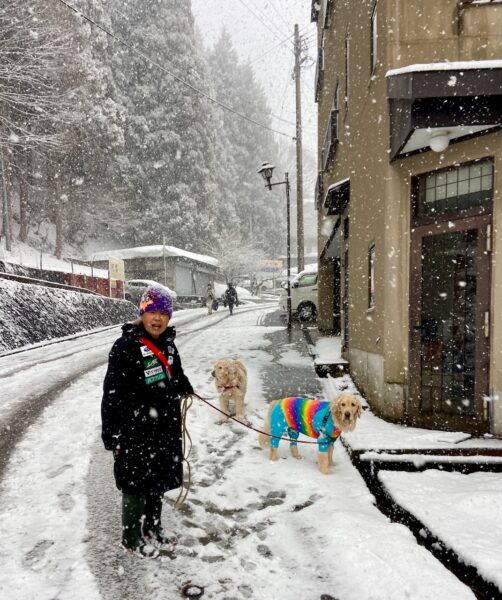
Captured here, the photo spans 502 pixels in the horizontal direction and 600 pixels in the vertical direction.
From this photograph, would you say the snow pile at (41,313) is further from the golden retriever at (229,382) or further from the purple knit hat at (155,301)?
the purple knit hat at (155,301)

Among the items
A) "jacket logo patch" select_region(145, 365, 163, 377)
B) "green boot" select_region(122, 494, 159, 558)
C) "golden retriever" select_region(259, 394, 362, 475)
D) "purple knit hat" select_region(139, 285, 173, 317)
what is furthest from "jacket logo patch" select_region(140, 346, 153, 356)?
"golden retriever" select_region(259, 394, 362, 475)

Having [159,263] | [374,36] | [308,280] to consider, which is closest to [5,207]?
[159,263]

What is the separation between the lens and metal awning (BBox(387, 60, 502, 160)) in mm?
4602

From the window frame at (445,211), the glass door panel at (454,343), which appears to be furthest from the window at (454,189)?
the glass door panel at (454,343)

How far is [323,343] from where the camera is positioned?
40.2ft

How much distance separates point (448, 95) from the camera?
4.61m

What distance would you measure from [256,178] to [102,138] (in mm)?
30661

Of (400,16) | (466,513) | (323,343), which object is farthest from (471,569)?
(323,343)

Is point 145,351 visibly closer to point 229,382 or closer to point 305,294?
point 229,382

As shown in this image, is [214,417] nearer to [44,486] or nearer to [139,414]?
[44,486]

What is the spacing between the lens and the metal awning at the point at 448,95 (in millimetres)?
4602

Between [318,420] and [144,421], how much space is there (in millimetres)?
2084

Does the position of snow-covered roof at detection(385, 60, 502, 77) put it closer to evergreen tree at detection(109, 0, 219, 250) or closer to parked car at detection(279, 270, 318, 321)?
parked car at detection(279, 270, 318, 321)

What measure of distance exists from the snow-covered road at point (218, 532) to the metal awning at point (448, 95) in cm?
399
